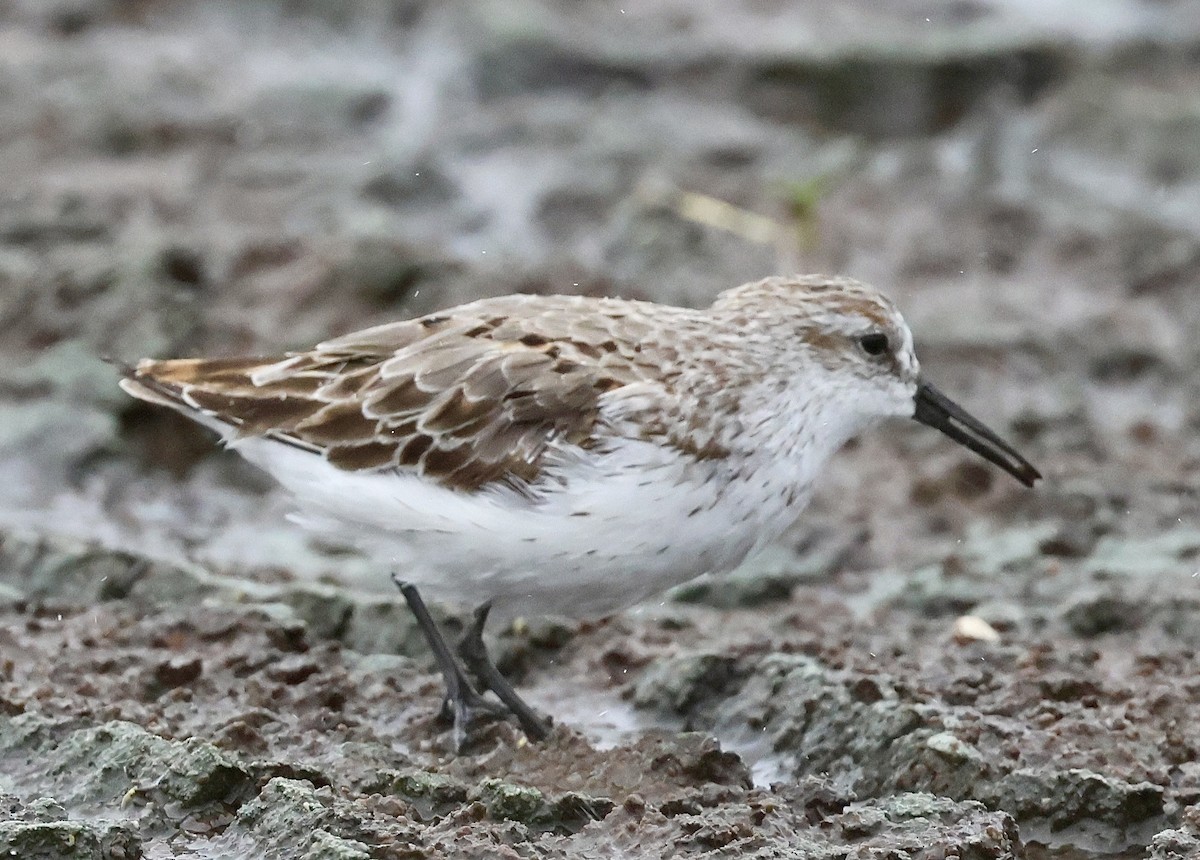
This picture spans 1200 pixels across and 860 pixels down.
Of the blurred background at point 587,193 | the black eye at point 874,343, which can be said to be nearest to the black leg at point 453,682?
the black eye at point 874,343

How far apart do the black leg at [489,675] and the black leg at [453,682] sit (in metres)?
0.06

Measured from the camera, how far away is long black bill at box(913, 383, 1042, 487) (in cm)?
645

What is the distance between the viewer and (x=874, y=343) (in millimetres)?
6160

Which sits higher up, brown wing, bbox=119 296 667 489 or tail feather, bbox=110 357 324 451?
brown wing, bbox=119 296 667 489

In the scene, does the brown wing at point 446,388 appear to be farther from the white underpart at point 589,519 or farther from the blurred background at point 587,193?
the blurred background at point 587,193

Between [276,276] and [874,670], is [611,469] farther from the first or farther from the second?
[276,276]

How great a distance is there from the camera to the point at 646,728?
6152 millimetres

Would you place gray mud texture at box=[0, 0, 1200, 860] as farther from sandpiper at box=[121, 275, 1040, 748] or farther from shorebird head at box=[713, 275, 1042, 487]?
shorebird head at box=[713, 275, 1042, 487]

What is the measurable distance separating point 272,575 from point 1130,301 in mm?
4982

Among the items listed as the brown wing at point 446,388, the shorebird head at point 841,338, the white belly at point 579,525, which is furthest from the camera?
the shorebird head at point 841,338

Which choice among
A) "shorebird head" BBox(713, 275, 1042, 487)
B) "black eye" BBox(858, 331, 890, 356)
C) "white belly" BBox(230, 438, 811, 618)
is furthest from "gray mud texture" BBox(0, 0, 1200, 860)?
"black eye" BBox(858, 331, 890, 356)

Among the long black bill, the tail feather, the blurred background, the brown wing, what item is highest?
the brown wing

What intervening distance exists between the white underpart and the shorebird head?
20 centimetres

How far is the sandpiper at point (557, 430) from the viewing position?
5.58 meters
